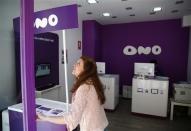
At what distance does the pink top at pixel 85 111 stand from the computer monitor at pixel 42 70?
1.90 m

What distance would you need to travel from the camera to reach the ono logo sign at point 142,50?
18.9 feet

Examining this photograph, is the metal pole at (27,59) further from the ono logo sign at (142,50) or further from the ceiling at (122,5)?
the ono logo sign at (142,50)

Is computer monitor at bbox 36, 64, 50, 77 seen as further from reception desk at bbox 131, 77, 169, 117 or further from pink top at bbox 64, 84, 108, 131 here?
reception desk at bbox 131, 77, 169, 117

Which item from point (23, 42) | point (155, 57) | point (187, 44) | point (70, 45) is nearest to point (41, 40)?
point (70, 45)

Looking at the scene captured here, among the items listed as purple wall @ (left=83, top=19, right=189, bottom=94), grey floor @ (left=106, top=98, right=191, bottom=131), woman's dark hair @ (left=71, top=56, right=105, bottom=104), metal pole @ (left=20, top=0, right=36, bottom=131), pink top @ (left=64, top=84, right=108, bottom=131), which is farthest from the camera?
purple wall @ (left=83, top=19, right=189, bottom=94)

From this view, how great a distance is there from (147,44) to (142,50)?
27 cm

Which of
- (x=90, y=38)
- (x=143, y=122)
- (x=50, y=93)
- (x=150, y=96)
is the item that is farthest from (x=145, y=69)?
(x=50, y=93)

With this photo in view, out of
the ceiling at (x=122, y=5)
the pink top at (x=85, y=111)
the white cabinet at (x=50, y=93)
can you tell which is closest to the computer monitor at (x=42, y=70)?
the white cabinet at (x=50, y=93)

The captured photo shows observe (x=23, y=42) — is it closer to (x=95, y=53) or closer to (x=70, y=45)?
(x=70, y=45)

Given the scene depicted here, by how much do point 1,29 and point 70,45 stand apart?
2.40 meters

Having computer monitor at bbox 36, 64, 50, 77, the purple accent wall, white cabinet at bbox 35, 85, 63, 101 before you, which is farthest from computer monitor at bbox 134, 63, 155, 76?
computer monitor at bbox 36, 64, 50, 77

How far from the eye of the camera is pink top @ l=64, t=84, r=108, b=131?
1.40m

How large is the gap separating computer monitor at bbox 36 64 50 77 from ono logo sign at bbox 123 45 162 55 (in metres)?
3.48

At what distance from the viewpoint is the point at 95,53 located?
5.84 m
